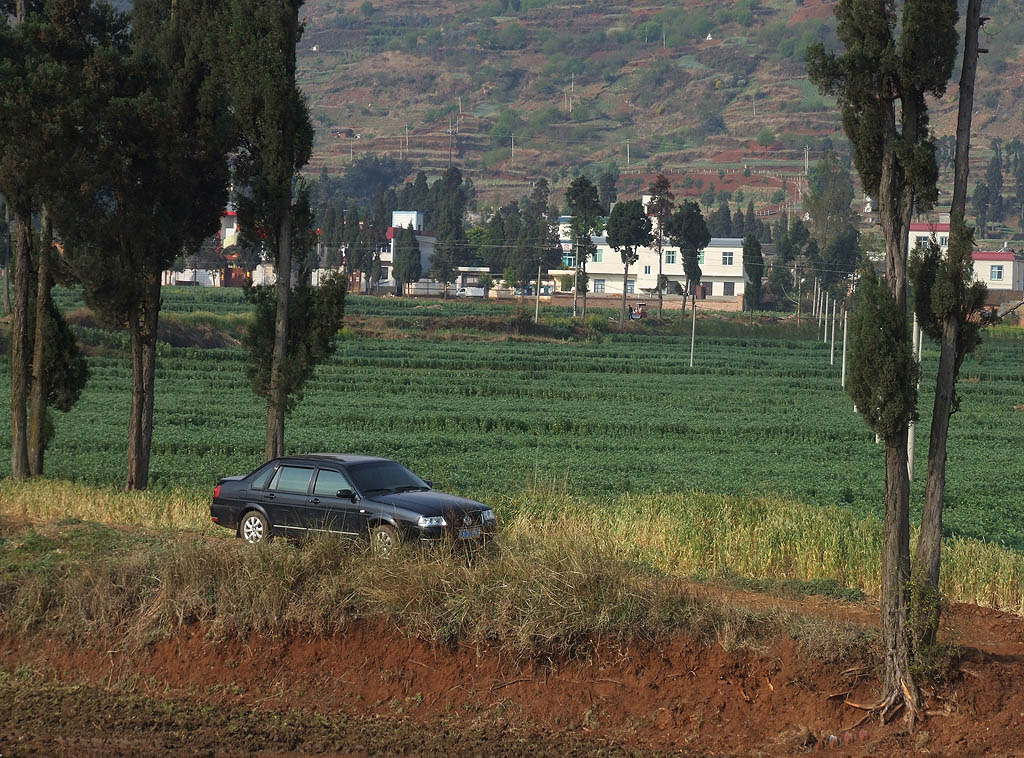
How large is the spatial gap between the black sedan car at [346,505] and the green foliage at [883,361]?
595 cm

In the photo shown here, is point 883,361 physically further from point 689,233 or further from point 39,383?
point 689,233

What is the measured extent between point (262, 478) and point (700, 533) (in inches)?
271

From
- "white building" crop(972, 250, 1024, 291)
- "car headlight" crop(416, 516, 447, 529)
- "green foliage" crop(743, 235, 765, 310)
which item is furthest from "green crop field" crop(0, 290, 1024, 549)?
"white building" crop(972, 250, 1024, 291)

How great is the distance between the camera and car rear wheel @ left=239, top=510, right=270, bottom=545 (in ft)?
57.8

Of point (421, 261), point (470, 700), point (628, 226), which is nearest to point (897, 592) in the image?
point (470, 700)

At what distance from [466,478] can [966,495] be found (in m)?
12.1

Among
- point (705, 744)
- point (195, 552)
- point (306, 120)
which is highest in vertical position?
point (306, 120)

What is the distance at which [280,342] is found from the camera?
23453 mm

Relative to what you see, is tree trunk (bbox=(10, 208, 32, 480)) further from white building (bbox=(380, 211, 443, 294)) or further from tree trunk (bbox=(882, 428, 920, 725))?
white building (bbox=(380, 211, 443, 294))

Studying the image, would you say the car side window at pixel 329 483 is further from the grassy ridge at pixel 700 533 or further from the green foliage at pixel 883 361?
the green foliage at pixel 883 361

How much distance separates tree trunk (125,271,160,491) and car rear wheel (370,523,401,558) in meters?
10.6

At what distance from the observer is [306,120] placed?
2322 cm

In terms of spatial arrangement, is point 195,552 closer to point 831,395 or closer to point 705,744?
point 705,744

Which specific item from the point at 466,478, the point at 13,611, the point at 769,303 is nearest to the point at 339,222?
the point at 769,303
